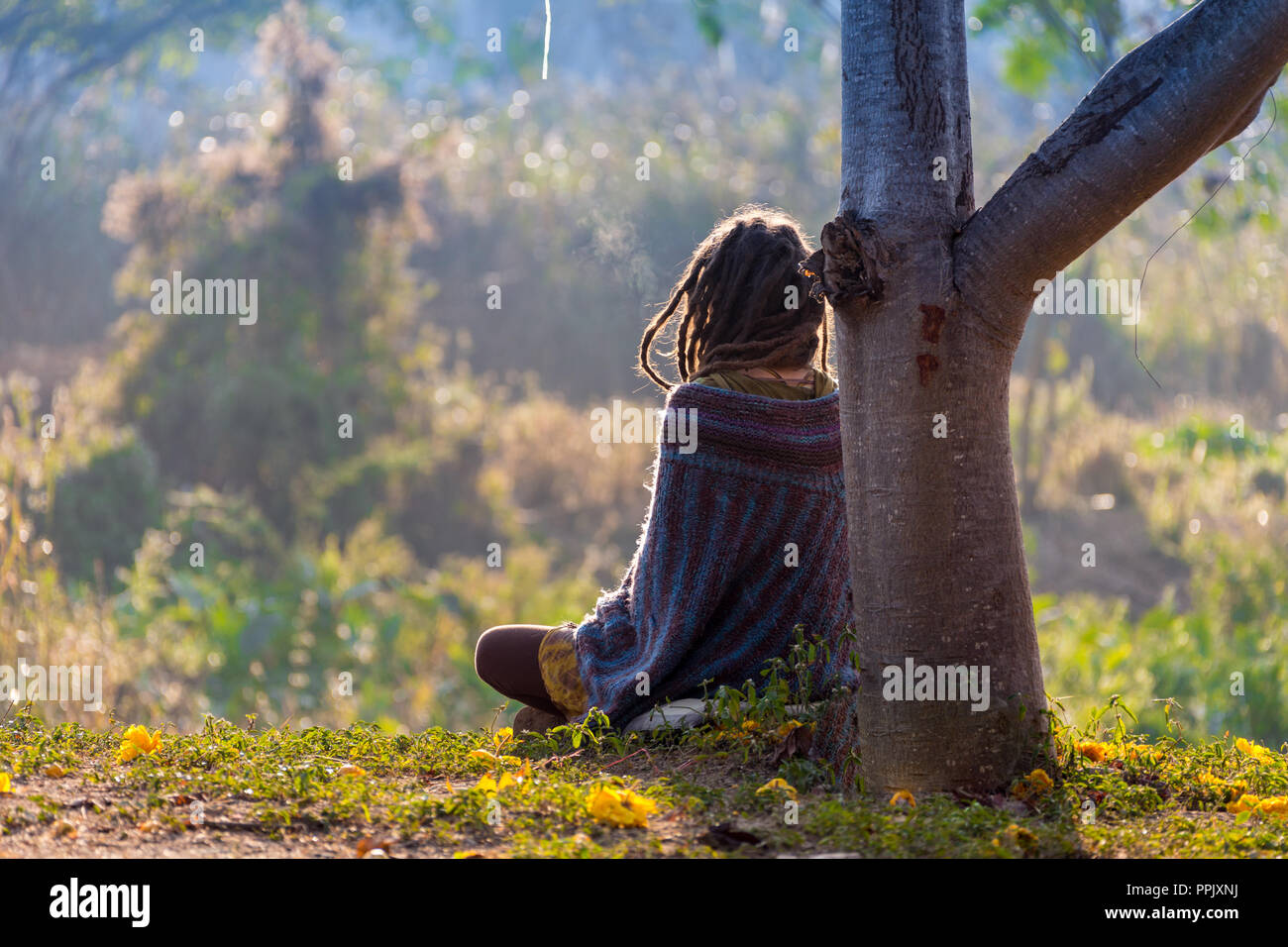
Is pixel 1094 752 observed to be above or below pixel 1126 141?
below

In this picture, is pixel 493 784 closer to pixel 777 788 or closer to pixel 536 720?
pixel 777 788

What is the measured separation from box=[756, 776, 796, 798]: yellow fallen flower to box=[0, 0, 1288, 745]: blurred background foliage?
265 cm

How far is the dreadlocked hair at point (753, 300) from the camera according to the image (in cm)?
264

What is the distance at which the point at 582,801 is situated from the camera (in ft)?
6.61

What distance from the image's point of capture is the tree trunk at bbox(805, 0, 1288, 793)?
2.08 m

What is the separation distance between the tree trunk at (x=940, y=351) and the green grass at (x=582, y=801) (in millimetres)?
176

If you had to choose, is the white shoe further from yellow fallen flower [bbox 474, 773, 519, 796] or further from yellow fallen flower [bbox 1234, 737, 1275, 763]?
yellow fallen flower [bbox 1234, 737, 1275, 763]

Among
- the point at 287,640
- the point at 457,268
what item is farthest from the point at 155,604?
the point at 457,268

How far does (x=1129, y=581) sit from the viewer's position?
27.2 feet

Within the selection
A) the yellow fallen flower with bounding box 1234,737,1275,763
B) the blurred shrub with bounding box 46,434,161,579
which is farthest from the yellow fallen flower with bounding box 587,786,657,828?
the blurred shrub with bounding box 46,434,161,579

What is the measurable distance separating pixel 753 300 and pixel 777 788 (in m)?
1.08

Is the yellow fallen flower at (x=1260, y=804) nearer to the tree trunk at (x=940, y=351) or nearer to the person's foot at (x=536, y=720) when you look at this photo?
the tree trunk at (x=940, y=351)

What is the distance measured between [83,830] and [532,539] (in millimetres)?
7571

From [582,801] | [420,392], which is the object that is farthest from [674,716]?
[420,392]
